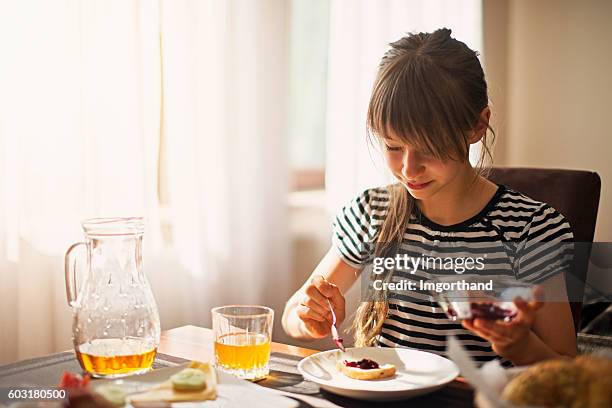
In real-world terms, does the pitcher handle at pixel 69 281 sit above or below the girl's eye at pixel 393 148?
below

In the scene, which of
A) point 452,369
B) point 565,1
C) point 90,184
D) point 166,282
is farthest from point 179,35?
point 565,1

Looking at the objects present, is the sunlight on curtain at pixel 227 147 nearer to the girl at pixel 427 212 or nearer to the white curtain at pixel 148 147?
the white curtain at pixel 148 147

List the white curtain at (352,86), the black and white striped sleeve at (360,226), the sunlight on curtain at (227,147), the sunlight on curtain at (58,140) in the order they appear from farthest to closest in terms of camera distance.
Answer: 1. the white curtain at (352,86)
2. the sunlight on curtain at (227,147)
3. the sunlight on curtain at (58,140)
4. the black and white striped sleeve at (360,226)

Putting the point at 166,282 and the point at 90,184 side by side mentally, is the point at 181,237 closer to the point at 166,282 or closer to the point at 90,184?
the point at 166,282

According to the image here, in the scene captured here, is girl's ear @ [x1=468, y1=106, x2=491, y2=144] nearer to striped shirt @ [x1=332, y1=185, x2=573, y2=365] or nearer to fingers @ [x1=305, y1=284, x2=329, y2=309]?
striped shirt @ [x1=332, y1=185, x2=573, y2=365]

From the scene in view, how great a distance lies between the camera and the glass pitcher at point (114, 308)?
1.07 m

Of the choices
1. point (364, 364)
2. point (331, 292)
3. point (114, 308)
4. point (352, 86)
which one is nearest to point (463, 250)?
point (331, 292)

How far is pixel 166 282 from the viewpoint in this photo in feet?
7.22

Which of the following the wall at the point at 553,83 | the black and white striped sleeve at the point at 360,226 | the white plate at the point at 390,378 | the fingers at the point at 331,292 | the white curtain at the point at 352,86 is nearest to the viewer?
the white plate at the point at 390,378

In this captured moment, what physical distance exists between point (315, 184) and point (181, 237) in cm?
77

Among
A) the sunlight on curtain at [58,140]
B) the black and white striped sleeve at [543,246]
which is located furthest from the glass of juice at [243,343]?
the sunlight on curtain at [58,140]

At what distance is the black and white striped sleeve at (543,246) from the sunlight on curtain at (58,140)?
1.05m

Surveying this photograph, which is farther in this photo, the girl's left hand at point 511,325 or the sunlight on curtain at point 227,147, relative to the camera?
the sunlight on curtain at point 227,147

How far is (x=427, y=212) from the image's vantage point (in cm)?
153
